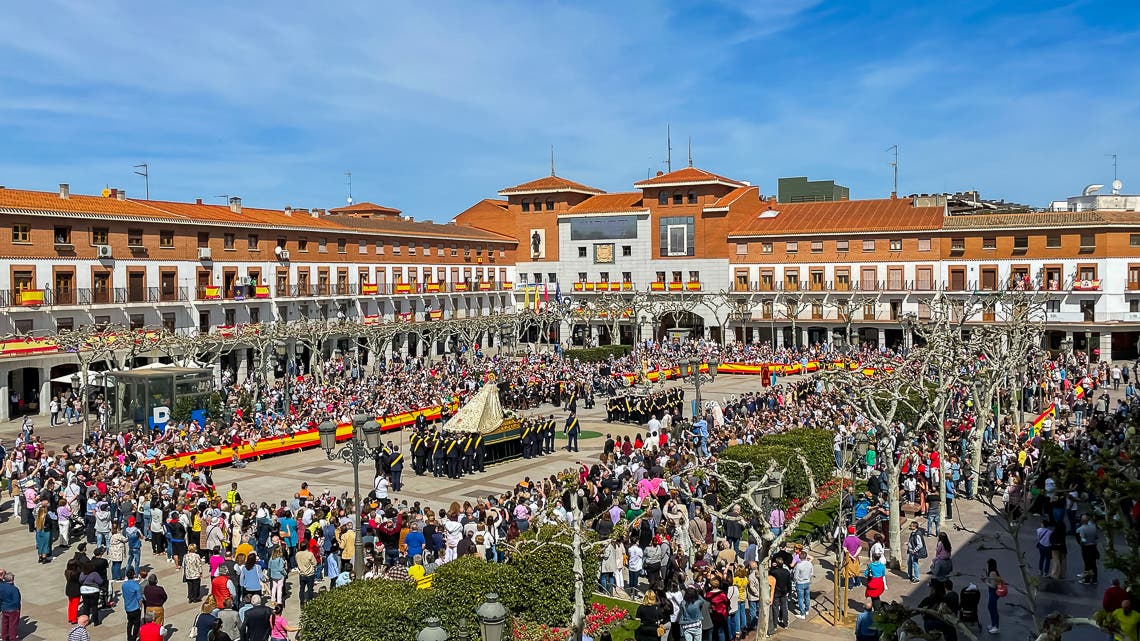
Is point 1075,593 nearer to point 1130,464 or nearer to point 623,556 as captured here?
point 1130,464

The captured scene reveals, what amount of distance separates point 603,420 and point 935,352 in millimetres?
15334

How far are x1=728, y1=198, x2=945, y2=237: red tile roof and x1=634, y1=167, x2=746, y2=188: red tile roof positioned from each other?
134 inches

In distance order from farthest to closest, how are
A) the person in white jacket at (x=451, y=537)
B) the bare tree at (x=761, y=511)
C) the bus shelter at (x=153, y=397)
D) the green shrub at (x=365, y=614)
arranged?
the bus shelter at (x=153, y=397)
the person in white jacket at (x=451, y=537)
the bare tree at (x=761, y=511)
the green shrub at (x=365, y=614)

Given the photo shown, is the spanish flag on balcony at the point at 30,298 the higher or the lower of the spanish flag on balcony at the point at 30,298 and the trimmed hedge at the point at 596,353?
the higher

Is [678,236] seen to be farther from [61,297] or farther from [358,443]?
[358,443]

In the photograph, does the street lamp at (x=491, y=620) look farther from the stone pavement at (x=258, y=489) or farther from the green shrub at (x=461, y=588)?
the stone pavement at (x=258, y=489)

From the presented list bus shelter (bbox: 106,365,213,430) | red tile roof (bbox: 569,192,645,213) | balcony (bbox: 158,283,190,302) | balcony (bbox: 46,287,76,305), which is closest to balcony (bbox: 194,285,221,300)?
balcony (bbox: 158,283,190,302)

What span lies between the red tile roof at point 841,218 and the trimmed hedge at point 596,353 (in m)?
13.4

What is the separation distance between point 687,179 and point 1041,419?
4161 cm

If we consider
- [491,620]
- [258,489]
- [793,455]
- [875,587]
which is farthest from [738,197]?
[491,620]

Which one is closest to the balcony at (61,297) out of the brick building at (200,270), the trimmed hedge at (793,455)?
the brick building at (200,270)

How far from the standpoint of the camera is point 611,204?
77.5m

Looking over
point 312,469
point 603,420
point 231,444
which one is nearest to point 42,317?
point 231,444

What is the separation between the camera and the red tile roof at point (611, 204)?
244 feet
